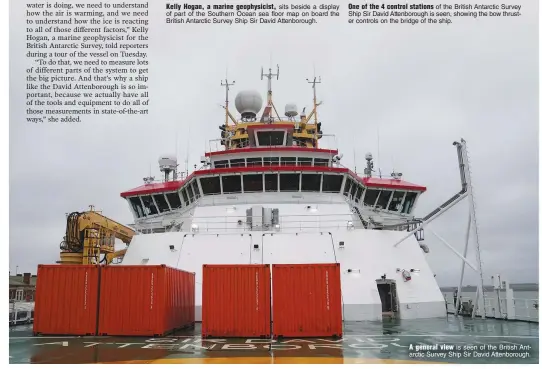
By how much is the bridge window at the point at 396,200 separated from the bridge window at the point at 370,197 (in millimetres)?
1098

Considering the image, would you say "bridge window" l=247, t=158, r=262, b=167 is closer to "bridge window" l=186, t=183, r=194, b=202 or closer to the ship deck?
"bridge window" l=186, t=183, r=194, b=202

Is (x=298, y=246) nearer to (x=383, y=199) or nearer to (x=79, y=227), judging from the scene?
(x=383, y=199)

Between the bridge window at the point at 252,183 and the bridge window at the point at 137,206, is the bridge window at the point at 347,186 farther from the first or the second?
the bridge window at the point at 137,206

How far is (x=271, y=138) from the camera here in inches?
1003

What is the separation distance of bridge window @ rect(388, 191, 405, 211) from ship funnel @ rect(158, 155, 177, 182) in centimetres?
1286

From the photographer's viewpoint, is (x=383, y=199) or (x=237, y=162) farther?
(x=383, y=199)

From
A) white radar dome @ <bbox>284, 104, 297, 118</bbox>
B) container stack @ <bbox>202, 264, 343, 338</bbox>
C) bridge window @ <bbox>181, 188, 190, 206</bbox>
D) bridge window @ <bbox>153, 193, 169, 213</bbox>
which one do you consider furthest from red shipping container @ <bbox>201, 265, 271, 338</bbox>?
white radar dome @ <bbox>284, 104, 297, 118</bbox>

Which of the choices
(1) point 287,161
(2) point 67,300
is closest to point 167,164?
(1) point 287,161

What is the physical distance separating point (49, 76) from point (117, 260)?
16648 mm

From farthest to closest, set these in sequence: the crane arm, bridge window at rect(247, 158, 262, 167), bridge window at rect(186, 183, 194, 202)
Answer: the crane arm, bridge window at rect(247, 158, 262, 167), bridge window at rect(186, 183, 194, 202)

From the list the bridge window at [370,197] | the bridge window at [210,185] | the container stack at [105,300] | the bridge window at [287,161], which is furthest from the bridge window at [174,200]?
the container stack at [105,300]

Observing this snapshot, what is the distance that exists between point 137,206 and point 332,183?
11.5 meters

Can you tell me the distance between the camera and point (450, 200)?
19.8 metres

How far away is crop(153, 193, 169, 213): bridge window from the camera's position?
86.1ft
